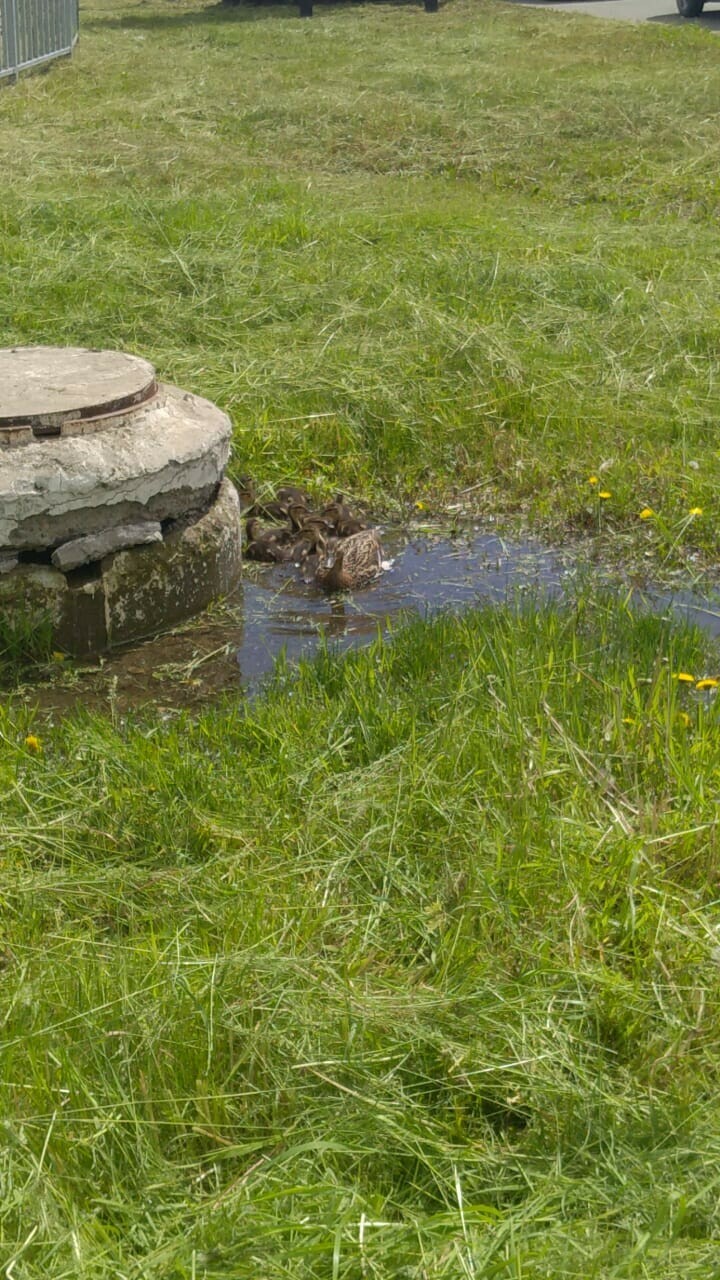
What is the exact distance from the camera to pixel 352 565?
5.13 meters

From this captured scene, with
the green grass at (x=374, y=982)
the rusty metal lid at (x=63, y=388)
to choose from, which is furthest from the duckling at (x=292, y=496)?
the green grass at (x=374, y=982)

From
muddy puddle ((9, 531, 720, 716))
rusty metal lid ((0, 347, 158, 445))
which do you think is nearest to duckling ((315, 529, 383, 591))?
muddy puddle ((9, 531, 720, 716))

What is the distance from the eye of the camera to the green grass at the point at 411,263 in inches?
244

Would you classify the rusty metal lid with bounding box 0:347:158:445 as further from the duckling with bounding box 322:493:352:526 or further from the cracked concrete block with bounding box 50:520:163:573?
the duckling with bounding box 322:493:352:526

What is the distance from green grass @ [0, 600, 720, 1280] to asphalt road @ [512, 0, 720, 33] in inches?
808

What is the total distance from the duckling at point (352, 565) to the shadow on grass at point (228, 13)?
770 inches

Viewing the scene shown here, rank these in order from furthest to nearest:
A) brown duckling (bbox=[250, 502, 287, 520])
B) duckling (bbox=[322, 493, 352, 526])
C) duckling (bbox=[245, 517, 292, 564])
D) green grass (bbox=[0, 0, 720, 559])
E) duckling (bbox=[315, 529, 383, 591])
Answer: green grass (bbox=[0, 0, 720, 559]), brown duckling (bbox=[250, 502, 287, 520]), duckling (bbox=[322, 493, 352, 526]), duckling (bbox=[245, 517, 292, 564]), duckling (bbox=[315, 529, 383, 591])

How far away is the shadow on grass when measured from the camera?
23.4 meters

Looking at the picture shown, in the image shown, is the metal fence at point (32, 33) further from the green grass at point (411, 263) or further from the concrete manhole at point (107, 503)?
the concrete manhole at point (107, 503)

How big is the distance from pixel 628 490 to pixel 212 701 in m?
2.16

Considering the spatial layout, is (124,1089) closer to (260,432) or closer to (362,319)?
(260,432)

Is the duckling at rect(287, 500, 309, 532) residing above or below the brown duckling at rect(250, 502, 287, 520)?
above

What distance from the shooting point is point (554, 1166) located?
2.36 m

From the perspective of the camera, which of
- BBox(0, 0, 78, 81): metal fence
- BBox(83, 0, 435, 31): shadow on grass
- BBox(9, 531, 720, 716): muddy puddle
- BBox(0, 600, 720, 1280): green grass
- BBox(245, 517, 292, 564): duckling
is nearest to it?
BBox(0, 600, 720, 1280): green grass
